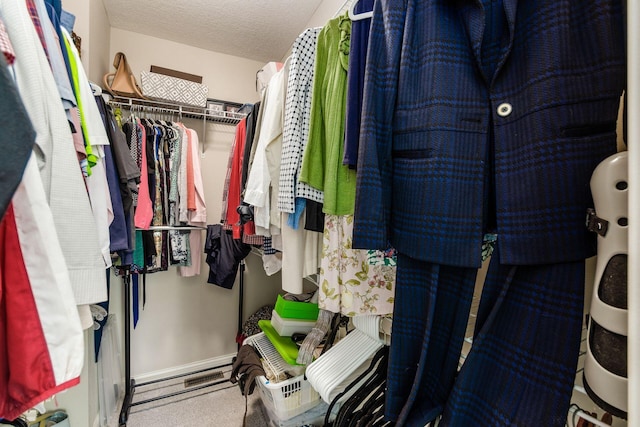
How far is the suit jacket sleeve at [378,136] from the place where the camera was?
610mm

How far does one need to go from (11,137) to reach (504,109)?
27.6 inches

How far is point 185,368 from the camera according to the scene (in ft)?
7.31

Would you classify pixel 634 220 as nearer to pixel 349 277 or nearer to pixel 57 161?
pixel 349 277

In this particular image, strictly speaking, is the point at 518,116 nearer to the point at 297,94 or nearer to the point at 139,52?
the point at 297,94

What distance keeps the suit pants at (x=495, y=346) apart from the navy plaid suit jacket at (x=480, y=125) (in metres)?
0.06

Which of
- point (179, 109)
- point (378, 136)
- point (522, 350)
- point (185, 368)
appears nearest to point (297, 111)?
point (378, 136)

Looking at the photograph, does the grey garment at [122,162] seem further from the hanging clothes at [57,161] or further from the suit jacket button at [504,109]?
the suit jacket button at [504,109]

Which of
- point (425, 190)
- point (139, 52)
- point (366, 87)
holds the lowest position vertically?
point (425, 190)

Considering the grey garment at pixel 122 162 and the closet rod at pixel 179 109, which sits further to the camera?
the closet rod at pixel 179 109

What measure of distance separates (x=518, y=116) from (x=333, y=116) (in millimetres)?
479

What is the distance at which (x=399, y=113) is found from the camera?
0.61 m

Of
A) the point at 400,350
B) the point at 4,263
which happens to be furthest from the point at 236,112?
the point at 400,350

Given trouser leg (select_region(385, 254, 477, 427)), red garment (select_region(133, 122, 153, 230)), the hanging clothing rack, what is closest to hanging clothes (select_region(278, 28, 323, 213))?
trouser leg (select_region(385, 254, 477, 427))

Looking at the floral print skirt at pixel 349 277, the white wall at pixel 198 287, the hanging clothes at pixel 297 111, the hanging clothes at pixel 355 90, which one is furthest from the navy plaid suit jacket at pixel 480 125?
the white wall at pixel 198 287
